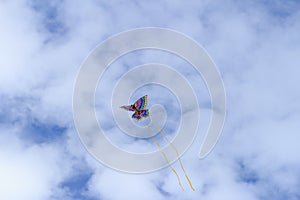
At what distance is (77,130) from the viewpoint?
67625mm

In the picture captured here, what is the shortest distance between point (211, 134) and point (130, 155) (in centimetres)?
1697

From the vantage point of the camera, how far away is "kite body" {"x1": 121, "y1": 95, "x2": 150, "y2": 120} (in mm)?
67438

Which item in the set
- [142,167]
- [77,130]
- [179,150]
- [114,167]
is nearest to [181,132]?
[179,150]

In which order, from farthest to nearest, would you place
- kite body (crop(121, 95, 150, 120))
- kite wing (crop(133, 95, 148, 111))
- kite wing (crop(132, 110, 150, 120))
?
kite wing (crop(132, 110, 150, 120))
kite body (crop(121, 95, 150, 120))
kite wing (crop(133, 95, 148, 111))

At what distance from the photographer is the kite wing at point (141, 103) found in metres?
67.2

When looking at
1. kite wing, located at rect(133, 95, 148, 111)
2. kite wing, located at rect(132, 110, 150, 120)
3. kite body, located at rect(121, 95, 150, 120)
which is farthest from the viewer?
kite wing, located at rect(132, 110, 150, 120)

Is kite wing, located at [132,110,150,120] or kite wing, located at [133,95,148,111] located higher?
kite wing, located at [133,95,148,111]

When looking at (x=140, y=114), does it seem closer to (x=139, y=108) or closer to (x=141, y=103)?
(x=139, y=108)

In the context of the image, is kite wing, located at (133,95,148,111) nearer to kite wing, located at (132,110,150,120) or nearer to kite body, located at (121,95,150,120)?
kite body, located at (121,95,150,120)

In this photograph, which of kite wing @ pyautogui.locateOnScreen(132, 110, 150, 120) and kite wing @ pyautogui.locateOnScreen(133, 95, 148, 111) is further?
kite wing @ pyautogui.locateOnScreen(132, 110, 150, 120)

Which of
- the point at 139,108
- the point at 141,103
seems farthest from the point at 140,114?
the point at 141,103

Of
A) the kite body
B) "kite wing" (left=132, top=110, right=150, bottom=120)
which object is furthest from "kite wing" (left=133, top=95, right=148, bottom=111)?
"kite wing" (left=132, top=110, right=150, bottom=120)

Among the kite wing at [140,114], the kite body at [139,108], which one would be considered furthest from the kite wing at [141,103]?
the kite wing at [140,114]

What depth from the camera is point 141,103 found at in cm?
6781
